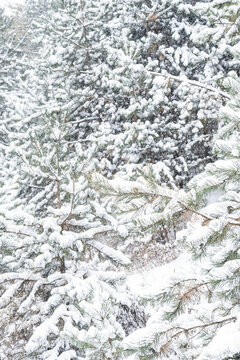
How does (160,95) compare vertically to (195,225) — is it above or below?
below

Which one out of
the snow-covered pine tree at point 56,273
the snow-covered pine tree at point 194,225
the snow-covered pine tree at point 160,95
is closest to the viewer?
A: the snow-covered pine tree at point 194,225

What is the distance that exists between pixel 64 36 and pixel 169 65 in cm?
333

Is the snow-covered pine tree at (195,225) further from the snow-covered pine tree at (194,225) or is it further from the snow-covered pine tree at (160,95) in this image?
the snow-covered pine tree at (160,95)

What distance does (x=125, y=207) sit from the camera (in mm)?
1822

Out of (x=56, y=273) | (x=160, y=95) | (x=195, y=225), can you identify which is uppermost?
(x=195, y=225)

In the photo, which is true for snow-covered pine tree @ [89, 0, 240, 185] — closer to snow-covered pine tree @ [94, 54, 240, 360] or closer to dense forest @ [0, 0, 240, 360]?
dense forest @ [0, 0, 240, 360]

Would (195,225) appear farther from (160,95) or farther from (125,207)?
(160,95)

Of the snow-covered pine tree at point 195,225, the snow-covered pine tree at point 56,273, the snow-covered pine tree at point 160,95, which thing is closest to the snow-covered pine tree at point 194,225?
the snow-covered pine tree at point 195,225

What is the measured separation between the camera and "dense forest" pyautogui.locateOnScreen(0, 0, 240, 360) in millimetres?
1802

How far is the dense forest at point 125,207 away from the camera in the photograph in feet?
5.91

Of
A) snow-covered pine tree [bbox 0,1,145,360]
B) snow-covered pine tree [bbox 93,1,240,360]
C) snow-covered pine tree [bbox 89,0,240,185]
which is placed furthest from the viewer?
snow-covered pine tree [bbox 89,0,240,185]

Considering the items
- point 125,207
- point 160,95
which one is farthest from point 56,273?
point 160,95

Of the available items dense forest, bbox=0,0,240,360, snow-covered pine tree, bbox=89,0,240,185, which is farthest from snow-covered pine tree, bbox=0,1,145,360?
snow-covered pine tree, bbox=89,0,240,185

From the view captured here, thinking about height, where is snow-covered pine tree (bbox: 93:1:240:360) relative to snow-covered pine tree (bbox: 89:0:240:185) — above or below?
above
